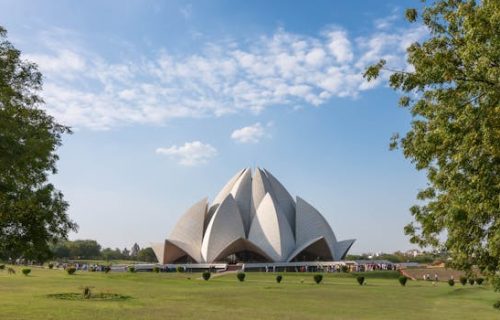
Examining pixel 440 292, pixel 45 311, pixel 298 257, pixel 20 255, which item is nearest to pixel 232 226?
pixel 298 257

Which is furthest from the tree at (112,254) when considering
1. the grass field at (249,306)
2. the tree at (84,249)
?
the grass field at (249,306)

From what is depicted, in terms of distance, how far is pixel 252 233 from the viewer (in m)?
58.2

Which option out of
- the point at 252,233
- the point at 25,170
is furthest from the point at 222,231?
the point at 25,170

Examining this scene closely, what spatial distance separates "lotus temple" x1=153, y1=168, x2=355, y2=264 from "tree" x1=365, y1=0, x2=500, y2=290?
47382mm

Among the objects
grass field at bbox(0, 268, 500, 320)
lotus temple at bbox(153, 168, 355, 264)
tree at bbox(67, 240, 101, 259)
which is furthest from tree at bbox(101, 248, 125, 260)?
grass field at bbox(0, 268, 500, 320)

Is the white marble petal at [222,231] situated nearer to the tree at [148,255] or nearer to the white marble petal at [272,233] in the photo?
the white marble petal at [272,233]

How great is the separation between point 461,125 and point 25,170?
26.4ft

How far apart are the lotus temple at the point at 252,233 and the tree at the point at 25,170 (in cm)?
4667

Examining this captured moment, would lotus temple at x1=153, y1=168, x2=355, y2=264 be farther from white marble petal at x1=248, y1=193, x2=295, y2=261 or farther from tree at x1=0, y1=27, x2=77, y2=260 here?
tree at x1=0, y1=27, x2=77, y2=260

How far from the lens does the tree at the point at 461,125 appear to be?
732cm

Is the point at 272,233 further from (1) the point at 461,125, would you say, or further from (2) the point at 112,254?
(2) the point at 112,254

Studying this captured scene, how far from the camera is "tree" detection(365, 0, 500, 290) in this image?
→ 7.32m

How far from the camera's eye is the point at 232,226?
57531 mm

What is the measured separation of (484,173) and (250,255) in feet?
179
